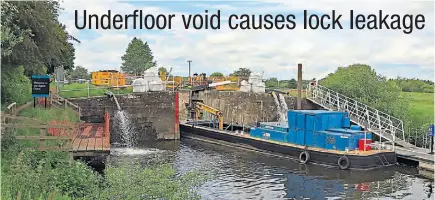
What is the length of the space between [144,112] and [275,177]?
13.6m

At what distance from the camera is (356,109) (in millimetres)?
27969

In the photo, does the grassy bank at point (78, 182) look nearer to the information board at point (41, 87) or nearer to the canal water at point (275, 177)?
the canal water at point (275, 177)

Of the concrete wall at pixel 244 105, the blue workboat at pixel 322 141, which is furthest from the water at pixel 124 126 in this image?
the concrete wall at pixel 244 105

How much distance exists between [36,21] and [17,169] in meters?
7.09

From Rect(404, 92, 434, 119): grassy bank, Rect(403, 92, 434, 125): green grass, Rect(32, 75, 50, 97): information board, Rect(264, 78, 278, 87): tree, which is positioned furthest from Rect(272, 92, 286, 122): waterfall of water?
Rect(32, 75, 50, 97): information board

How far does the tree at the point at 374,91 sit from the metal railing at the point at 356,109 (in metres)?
0.57

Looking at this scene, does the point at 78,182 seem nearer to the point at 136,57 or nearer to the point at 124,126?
the point at 124,126

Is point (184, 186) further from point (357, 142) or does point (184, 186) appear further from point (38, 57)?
point (357, 142)

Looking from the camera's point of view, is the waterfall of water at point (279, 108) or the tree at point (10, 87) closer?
the tree at point (10, 87)

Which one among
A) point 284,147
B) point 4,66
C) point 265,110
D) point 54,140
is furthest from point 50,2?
point 265,110

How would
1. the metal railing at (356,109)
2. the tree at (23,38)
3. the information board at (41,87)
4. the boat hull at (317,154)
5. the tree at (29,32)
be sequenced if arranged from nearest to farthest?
1. the tree at (23,38)
2. the tree at (29,32)
3. the information board at (41,87)
4. the boat hull at (317,154)
5. the metal railing at (356,109)

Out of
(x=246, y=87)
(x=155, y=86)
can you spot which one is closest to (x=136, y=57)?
(x=246, y=87)

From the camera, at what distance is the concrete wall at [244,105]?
34625mm

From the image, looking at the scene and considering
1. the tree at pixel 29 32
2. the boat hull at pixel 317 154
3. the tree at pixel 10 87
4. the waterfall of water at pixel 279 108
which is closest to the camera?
the tree at pixel 29 32
